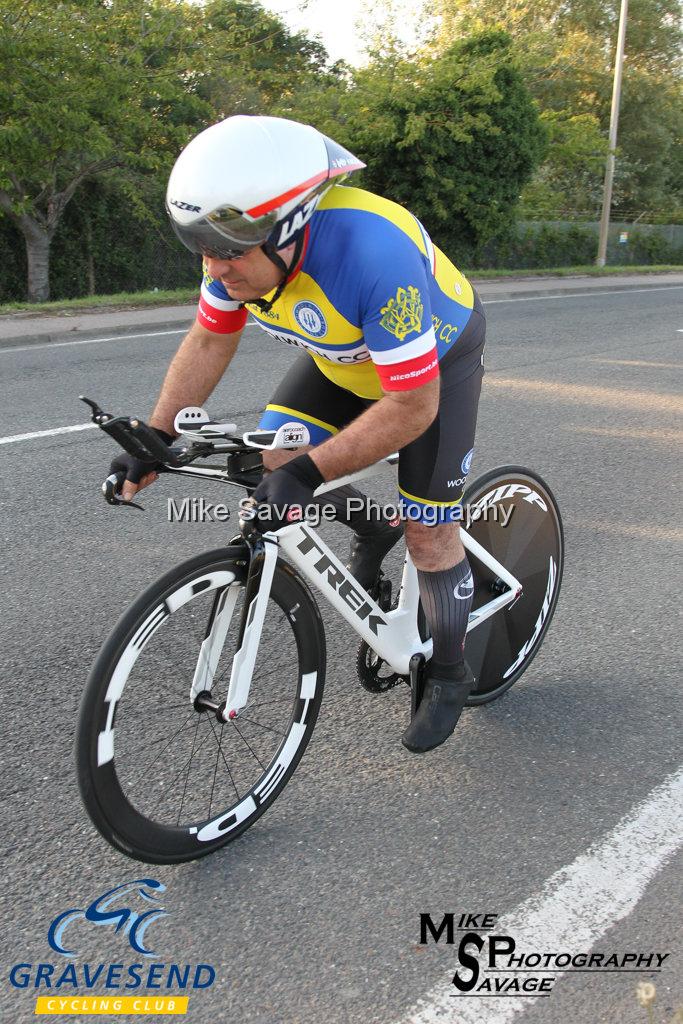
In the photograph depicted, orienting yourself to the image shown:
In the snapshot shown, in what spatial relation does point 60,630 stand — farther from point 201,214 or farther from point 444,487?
point 201,214

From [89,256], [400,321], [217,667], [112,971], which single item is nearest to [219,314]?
[400,321]

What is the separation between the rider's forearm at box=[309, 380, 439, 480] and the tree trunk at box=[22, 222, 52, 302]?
1580 cm

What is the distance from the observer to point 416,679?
2926 mm

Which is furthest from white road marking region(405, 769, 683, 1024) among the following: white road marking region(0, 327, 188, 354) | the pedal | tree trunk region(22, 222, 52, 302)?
tree trunk region(22, 222, 52, 302)

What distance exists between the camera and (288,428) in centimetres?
226

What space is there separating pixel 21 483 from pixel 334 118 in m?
17.3

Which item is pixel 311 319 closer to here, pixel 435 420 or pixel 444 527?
pixel 435 420

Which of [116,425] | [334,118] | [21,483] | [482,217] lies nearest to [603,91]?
[482,217]

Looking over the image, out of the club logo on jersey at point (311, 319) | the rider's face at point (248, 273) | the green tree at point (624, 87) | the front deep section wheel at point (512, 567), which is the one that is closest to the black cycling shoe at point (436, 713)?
the front deep section wheel at point (512, 567)

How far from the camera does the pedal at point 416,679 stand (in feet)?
9.57

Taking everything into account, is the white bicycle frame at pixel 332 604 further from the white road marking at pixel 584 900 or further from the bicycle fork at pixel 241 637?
the white road marking at pixel 584 900

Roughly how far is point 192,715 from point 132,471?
742 mm

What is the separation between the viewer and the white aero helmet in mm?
2041

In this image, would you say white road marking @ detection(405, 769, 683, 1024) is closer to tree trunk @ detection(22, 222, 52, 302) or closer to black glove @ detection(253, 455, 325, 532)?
black glove @ detection(253, 455, 325, 532)
